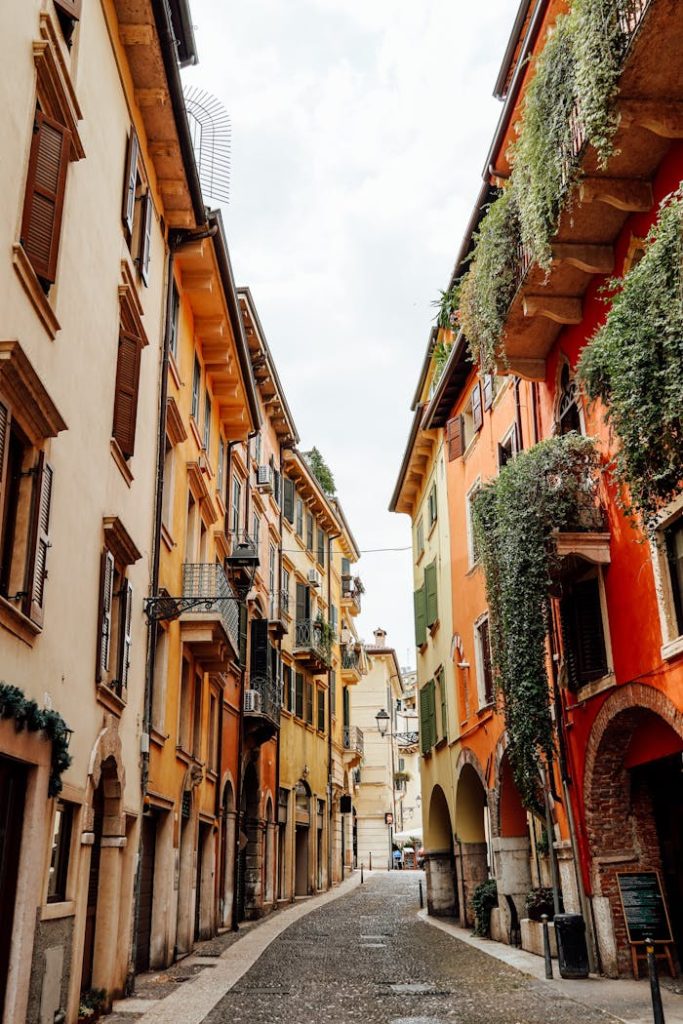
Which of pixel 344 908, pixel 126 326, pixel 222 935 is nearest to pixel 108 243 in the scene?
pixel 126 326

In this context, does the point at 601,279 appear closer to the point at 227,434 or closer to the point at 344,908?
the point at 227,434

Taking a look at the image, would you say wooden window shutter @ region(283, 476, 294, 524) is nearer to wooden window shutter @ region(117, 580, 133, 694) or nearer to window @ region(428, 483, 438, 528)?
window @ region(428, 483, 438, 528)

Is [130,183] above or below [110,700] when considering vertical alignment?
above

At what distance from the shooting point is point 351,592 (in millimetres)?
48781

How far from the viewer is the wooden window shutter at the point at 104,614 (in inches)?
466

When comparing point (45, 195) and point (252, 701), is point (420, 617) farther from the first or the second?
point (45, 195)

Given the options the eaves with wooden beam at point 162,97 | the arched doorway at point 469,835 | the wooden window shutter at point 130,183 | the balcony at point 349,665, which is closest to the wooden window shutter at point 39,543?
the wooden window shutter at point 130,183

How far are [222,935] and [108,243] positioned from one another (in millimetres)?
15406

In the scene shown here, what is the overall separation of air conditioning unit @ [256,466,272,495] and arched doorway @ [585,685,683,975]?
16.5 metres

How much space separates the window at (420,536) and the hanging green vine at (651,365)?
19930 millimetres

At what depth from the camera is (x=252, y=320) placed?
86.8 feet

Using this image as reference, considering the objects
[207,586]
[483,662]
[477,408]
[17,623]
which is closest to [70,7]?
[17,623]

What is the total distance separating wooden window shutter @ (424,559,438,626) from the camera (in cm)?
2727

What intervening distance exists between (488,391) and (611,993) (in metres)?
12.4
